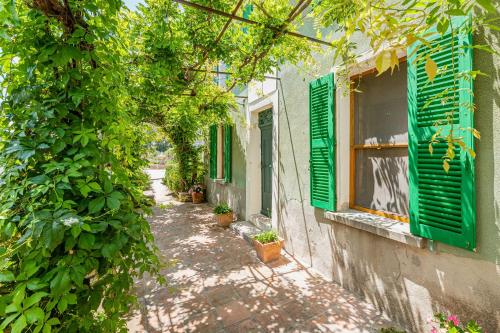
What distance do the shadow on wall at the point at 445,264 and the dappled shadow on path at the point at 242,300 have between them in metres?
0.28

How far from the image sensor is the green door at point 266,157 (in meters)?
5.33

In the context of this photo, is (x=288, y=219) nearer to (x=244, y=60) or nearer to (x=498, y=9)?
(x=244, y=60)

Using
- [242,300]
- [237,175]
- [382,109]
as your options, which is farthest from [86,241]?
[237,175]

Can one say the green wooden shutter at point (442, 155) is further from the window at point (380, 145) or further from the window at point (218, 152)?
the window at point (218, 152)

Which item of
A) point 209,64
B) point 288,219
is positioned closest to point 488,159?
point 288,219

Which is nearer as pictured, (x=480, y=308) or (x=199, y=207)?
(x=480, y=308)

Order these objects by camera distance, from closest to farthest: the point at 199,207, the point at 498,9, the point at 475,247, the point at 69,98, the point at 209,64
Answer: the point at 69,98
the point at 498,9
the point at 475,247
the point at 209,64
the point at 199,207

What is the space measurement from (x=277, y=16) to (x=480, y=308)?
3269 mm

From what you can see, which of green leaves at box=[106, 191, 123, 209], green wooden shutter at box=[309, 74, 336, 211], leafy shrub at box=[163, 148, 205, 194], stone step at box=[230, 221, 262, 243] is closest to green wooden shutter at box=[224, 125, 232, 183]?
stone step at box=[230, 221, 262, 243]

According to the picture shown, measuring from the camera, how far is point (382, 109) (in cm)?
274

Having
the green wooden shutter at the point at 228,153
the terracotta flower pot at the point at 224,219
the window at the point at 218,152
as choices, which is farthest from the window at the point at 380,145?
the window at the point at 218,152

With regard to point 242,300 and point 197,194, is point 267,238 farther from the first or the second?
point 197,194

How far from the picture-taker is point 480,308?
5.99ft

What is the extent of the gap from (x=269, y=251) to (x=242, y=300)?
108 centimetres
